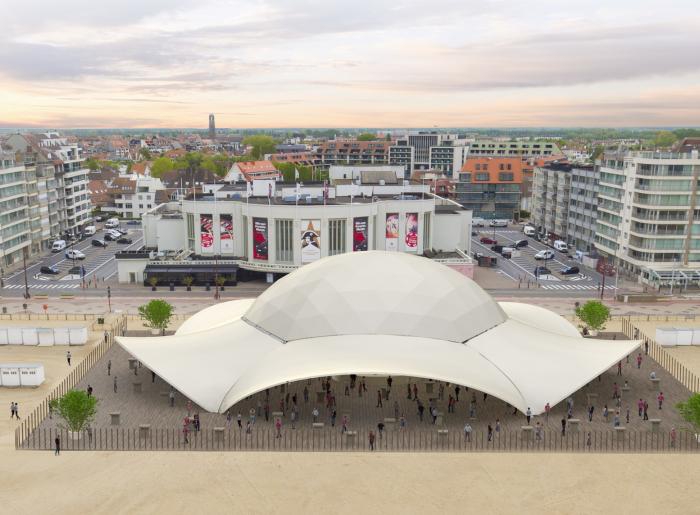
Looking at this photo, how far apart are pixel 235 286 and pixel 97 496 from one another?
59.3 meters

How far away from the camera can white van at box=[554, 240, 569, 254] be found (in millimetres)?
125812

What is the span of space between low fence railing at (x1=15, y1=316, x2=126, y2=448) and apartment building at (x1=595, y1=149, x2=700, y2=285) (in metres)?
73.0

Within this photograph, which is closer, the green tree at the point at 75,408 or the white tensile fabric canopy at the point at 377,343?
the green tree at the point at 75,408

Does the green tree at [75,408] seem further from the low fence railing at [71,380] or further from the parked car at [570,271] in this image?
the parked car at [570,271]

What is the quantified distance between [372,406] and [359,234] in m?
49.5

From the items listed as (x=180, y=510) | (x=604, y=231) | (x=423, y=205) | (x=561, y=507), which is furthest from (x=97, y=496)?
(x=604, y=231)

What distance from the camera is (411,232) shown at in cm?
10369

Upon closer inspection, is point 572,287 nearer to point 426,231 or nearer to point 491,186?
point 426,231

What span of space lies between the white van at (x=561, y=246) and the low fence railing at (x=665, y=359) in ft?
160

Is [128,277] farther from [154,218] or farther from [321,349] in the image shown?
[321,349]

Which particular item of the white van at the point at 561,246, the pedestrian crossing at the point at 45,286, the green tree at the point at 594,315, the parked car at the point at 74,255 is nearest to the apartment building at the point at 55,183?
the parked car at the point at 74,255

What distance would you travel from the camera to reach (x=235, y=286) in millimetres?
96688

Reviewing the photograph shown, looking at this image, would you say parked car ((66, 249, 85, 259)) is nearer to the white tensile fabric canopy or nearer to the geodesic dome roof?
the white tensile fabric canopy

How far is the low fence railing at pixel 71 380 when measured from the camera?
4675cm
